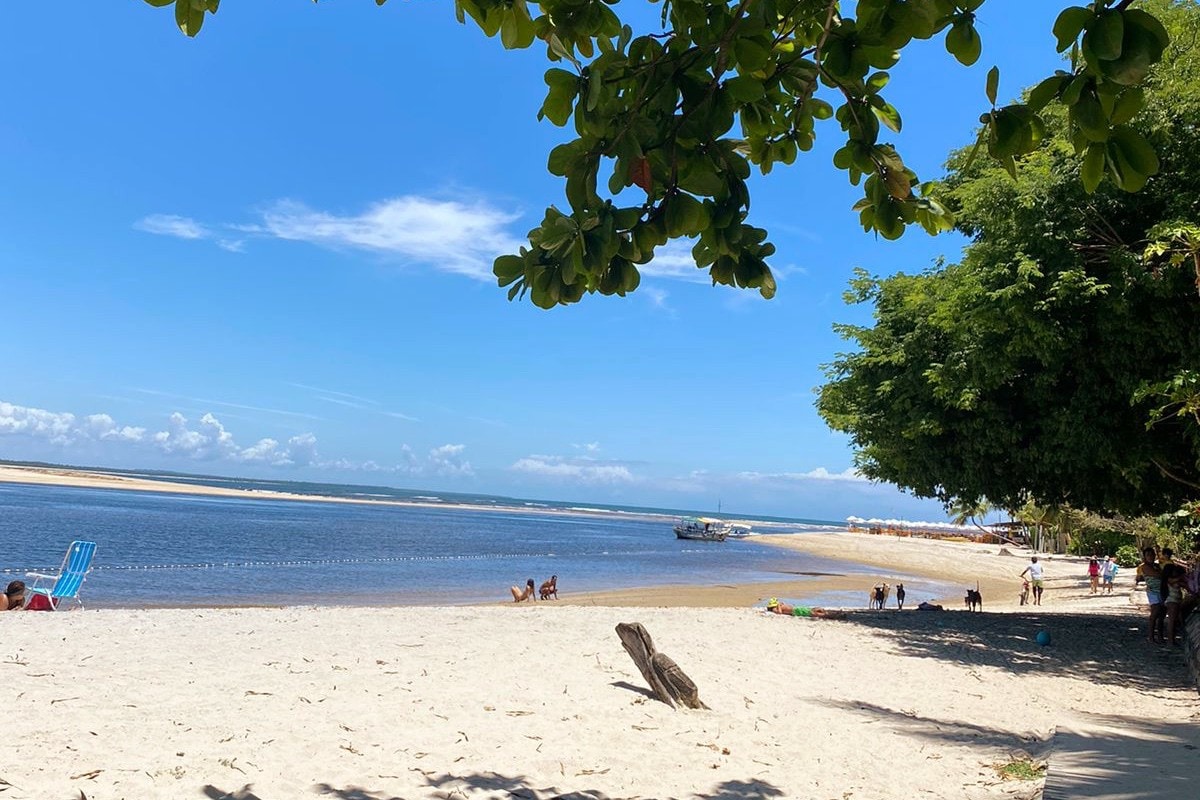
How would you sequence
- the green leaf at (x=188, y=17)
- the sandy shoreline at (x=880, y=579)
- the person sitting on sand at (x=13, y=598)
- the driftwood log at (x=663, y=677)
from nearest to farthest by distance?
1. the green leaf at (x=188, y=17)
2. the driftwood log at (x=663, y=677)
3. the person sitting on sand at (x=13, y=598)
4. the sandy shoreline at (x=880, y=579)

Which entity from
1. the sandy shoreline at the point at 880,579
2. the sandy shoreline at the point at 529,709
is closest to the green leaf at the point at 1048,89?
the sandy shoreline at the point at 529,709

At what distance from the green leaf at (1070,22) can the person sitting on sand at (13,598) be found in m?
16.9

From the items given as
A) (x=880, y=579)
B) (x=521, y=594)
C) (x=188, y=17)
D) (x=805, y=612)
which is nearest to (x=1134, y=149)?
(x=188, y=17)

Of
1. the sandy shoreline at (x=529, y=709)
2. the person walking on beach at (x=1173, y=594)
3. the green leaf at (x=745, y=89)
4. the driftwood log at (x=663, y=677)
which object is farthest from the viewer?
the person walking on beach at (x=1173, y=594)

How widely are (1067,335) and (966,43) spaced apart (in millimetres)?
10174

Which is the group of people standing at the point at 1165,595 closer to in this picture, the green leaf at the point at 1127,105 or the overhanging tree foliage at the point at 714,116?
the overhanging tree foliage at the point at 714,116

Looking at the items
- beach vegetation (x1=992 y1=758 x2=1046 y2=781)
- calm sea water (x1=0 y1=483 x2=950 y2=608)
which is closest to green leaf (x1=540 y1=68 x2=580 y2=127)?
beach vegetation (x1=992 y1=758 x2=1046 y2=781)

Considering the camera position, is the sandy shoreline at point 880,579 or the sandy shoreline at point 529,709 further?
the sandy shoreline at point 880,579

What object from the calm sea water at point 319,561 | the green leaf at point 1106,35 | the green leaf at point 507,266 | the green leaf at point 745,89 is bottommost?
the calm sea water at point 319,561

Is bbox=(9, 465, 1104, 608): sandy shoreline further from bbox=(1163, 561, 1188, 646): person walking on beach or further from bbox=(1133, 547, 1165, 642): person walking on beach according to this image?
bbox=(1163, 561, 1188, 646): person walking on beach

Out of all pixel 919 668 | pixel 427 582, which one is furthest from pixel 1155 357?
pixel 427 582

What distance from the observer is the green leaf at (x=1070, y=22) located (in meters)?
1.58

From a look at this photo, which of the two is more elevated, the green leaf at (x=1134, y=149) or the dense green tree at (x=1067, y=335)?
the dense green tree at (x=1067, y=335)

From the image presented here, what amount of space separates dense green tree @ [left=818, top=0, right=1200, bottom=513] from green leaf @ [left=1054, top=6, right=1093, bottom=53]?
8658 mm
